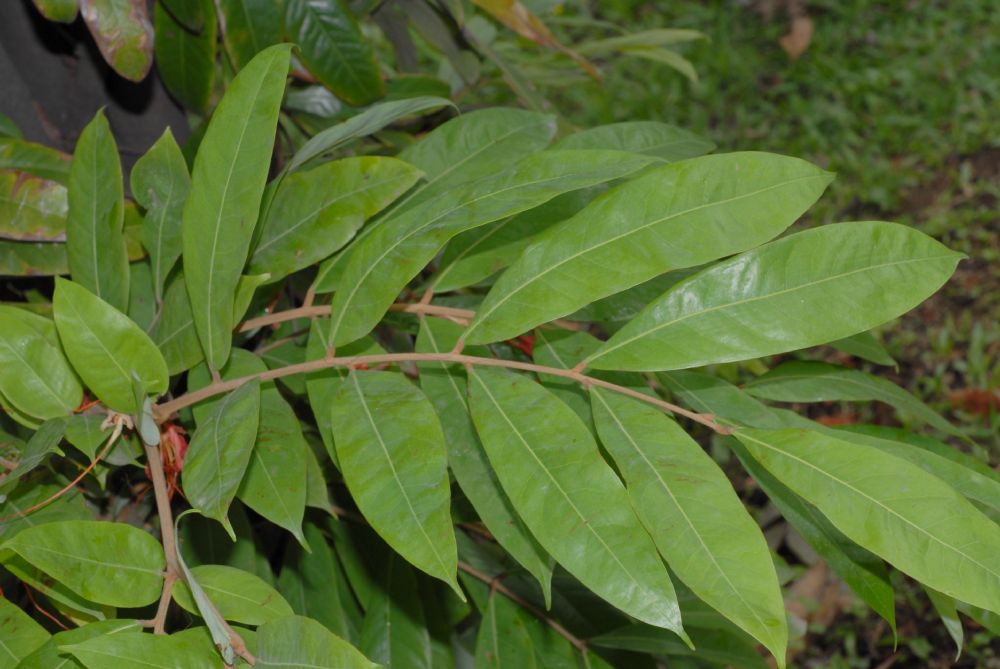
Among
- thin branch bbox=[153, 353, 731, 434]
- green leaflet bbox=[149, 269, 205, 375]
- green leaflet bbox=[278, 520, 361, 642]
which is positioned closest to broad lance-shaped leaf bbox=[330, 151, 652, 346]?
thin branch bbox=[153, 353, 731, 434]

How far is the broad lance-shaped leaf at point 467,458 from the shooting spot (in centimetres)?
82

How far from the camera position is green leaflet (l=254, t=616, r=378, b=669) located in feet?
2.26

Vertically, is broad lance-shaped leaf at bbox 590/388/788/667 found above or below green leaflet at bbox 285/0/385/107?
below

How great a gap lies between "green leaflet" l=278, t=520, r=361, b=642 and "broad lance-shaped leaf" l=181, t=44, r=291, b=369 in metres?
0.38

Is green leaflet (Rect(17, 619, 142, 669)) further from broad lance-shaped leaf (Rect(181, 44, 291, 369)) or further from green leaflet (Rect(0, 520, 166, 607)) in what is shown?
broad lance-shaped leaf (Rect(181, 44, 291, 369))

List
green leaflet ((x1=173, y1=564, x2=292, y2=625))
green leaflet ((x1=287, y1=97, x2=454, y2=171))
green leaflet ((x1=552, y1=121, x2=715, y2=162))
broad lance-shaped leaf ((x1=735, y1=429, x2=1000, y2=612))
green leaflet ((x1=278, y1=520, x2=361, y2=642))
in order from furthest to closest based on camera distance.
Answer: green leaflet ((x1=278, y1=520, x2=361, y2=642))
green leaflet ((x1=552, y1=121, x2=715, y2=162))
green leaflet ((x1=287, y1=97, x2=454, y2=171))
green leaflet ((x1=173, y1=564, x2=292, y2=625))
broad lance-shaped leaf ((x1=735, y1=429, x2=1000, y2=612))

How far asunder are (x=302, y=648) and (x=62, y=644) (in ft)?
0.62

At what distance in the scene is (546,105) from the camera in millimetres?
1482

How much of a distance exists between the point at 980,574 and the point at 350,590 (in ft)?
2.50

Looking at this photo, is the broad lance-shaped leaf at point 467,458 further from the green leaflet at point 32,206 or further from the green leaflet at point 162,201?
the green leaflet at point 32,206

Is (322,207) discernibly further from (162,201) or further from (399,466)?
(399,466)

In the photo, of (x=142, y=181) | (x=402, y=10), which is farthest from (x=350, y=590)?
(x=402, y=10)

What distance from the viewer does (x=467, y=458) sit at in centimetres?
86

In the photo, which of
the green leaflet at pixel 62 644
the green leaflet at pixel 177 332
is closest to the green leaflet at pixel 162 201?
the green leaflet at pixel 177 332
